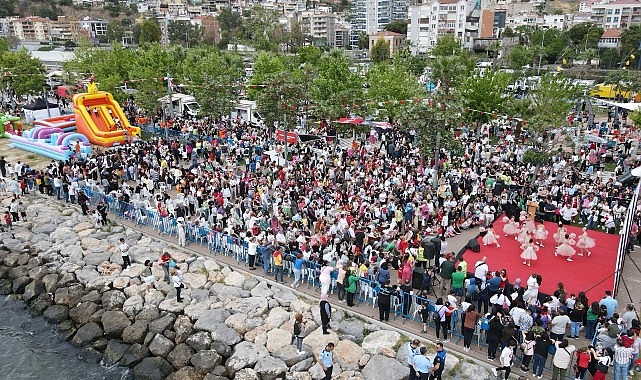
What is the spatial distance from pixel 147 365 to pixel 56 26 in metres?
156

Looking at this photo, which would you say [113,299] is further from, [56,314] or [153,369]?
[153,369]

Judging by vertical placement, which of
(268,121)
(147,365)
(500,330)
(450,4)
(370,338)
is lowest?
(147,365)

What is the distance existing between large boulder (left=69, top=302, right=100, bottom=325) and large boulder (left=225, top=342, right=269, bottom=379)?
550cm

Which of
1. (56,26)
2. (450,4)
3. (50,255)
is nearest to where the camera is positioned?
(50,255)

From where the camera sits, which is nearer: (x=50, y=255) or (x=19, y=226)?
(x=50, y=255)

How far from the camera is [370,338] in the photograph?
13148 millimetres

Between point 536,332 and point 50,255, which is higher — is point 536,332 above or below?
above

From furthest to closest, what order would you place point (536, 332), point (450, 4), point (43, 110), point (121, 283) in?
point (450, 4) < point (43, 110) < point (121, 283) < point (536, 332)

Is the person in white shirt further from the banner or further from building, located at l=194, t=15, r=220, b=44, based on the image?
building, located at l=194, t=15, r=220, b=44

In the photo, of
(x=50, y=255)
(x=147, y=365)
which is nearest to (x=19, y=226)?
(x=50, y=255)

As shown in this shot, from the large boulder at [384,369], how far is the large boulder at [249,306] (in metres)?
3.87

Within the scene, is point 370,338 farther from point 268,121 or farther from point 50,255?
point 268,121

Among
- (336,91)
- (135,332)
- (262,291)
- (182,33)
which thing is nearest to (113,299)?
(135,332)

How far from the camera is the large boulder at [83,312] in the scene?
15.8m
